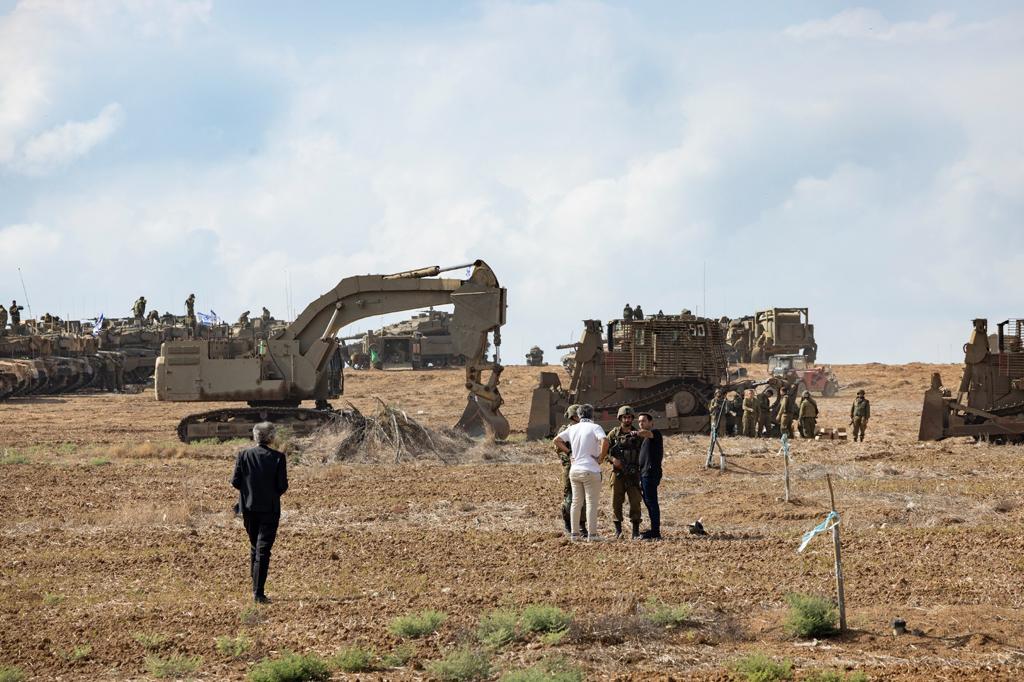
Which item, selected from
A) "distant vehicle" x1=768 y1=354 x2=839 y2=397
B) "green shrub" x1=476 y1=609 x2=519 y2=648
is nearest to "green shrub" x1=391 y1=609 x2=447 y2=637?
"green shrub" x1=476 y1=609 x2=519 y2=648

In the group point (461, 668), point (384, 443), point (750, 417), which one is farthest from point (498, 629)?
point (750, 417)

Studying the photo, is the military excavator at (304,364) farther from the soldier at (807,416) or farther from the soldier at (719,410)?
the soldier at (807,416)

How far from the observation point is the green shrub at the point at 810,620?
9.69m

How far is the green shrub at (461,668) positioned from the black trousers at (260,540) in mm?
2973

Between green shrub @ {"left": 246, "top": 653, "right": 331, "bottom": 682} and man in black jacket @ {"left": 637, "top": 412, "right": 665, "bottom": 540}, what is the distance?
6.34 metres

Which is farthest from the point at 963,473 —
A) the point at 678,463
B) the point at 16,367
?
the point at 16,367

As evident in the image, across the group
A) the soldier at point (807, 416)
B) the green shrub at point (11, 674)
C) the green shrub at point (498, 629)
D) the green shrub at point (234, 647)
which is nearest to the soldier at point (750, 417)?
the soldier at point (807, 416)

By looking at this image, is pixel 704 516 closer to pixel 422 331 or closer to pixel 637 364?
pixel 637 364

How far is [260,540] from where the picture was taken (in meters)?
11.5

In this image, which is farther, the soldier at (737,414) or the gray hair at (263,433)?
the soldier at (737,414)

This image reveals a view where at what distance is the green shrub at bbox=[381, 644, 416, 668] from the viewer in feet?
30.0

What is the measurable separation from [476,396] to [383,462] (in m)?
3.31

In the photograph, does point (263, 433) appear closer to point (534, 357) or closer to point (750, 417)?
point (750, 417)

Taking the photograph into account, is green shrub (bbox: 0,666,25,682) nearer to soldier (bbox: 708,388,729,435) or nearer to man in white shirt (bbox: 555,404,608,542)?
man in white shirt (bbox: 555,404,608,542)
